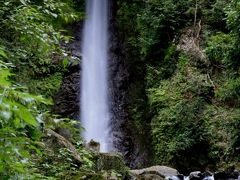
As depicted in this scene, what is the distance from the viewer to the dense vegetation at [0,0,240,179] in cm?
429

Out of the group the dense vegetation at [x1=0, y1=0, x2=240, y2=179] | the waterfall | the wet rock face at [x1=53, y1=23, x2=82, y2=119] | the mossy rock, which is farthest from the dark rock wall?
the mossy rock

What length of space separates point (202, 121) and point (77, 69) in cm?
581

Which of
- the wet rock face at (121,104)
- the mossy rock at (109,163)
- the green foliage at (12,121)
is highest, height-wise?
the wet rock face at (121,104)

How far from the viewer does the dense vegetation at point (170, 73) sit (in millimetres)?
4293

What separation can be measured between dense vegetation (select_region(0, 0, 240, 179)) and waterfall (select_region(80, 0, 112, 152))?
76 centimetres

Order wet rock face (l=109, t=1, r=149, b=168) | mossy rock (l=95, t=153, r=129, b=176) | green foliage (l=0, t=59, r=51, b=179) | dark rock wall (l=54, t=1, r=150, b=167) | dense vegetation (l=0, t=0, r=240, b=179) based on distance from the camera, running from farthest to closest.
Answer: dark rock wall (l=54, t=1, r=150, b=167), wet rock face (l=109, t=1, r=149, b=168), mossy rock (l=95, t=153, r=129, b=176), dense vegetation (l=0, t=0, r=240, b=179), green foliage (l=0, t=59, r=51, b=179)

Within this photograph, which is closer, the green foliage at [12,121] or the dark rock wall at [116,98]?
the green foliage at [12,121]

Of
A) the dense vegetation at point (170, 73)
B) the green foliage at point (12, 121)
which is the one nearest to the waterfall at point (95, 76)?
the dense vegetation at point (170, 73)

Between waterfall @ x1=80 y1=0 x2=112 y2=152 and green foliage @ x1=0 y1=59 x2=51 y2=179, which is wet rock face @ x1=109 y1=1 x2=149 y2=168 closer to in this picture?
waterfall @ x1=80 y1=0 x2=112 y2=152

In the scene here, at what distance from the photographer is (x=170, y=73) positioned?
1257cm

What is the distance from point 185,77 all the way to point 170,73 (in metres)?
0.87

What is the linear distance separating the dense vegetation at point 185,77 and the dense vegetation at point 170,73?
24 mm

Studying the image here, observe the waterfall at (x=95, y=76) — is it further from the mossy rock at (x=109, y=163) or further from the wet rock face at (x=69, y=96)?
the mossy rock at (x=109, y=163)

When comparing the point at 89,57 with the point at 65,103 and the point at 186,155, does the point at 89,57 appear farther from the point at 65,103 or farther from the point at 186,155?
the point at 186,155
